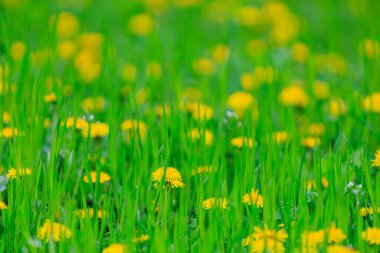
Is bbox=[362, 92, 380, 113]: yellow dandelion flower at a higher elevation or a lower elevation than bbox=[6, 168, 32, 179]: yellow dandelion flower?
higher

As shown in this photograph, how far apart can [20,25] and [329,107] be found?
2156 millimetres

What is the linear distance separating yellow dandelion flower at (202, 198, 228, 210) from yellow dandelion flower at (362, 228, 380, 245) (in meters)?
0.44

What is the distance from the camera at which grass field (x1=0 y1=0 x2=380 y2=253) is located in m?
2.12

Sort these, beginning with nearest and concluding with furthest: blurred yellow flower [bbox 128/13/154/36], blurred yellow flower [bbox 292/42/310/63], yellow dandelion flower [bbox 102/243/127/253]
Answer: yellow dandelion flower [bbox 102/243/127/253], blurred yellow flower [bbox 292/42/310/63], blurred yellow flower [bbox 128/13/154/36]

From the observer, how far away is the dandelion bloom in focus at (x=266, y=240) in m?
1.90

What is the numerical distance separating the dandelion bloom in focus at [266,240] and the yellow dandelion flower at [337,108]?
118 cm

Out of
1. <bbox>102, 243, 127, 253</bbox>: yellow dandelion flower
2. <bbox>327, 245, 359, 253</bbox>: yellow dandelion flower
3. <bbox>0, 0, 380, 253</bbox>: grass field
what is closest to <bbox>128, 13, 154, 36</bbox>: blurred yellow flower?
<bbox>0, 0, 380, 253</bbox>: grass field

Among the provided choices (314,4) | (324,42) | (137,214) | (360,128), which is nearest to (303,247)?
(137,214)

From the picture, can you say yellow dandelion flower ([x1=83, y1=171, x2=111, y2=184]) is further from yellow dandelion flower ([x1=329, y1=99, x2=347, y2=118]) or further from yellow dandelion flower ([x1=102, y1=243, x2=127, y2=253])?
yellow dandelion flower ([x1=329, y1=99, x2=347, y2=118])

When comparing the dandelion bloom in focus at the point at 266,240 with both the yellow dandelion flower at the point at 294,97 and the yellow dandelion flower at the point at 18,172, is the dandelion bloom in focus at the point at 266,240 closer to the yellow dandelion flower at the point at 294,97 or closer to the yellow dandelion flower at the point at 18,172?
the yellow dandelion flower at the point at 18,172

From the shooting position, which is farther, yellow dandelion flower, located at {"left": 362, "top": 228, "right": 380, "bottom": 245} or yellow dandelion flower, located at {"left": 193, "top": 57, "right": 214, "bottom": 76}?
yellow dandelion flower, located at {"left": 193, "top": 57, "right": 214, "bottom": 76}

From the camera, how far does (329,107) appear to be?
318cm

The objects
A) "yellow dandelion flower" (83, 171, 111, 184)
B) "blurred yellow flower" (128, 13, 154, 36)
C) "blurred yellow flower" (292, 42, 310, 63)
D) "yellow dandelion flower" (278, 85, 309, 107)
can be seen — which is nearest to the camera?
"yellow dandelion flower" (83, 171, 111, 184)

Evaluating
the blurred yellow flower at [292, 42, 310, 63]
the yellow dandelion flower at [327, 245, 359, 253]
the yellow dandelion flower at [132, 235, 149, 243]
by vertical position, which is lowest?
the yellow dandelion flower at [327, 245, 359, 253]
